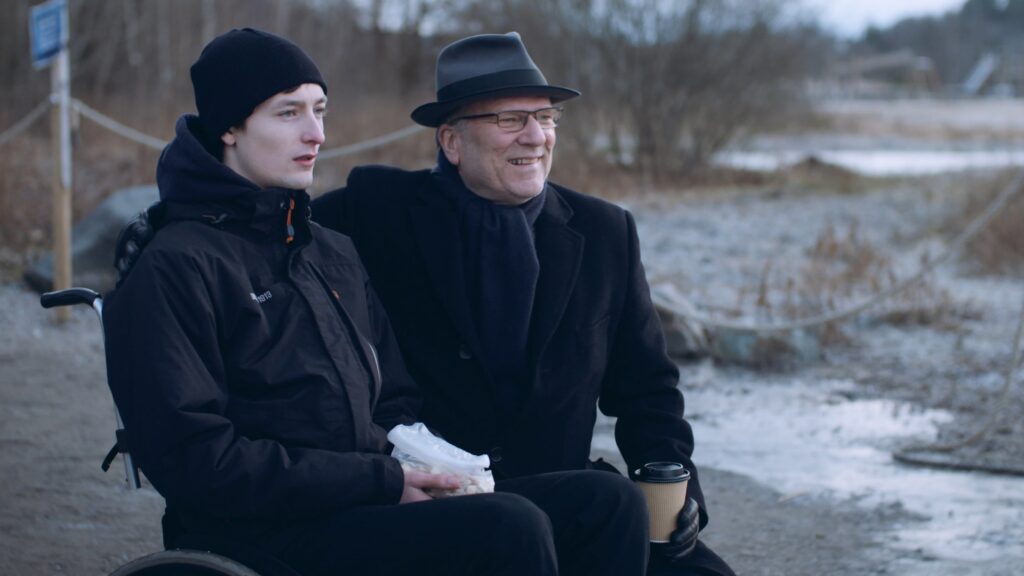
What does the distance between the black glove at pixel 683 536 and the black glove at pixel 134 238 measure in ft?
4.24

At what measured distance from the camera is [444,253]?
10.7ft

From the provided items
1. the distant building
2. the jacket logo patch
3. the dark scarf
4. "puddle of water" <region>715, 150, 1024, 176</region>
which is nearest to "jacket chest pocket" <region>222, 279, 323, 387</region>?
the jacket logo patch

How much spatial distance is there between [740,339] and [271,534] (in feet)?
16.5

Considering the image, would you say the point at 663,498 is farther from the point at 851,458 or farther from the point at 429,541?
the point at 851,458

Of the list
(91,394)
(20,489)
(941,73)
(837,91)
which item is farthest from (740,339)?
(941,73)

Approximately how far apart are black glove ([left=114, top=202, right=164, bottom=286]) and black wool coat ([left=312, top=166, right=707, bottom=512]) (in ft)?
2.52

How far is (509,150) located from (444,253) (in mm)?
303

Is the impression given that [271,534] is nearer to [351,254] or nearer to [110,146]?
[351,254]

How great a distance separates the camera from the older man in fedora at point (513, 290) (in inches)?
124

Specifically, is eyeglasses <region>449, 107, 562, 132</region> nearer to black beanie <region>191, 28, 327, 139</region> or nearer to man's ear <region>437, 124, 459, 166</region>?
man's ear <region>437, 124, 459, 166</region>

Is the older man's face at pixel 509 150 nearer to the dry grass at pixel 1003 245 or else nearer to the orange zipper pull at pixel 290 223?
the orange zipper pull at pixel 290 223

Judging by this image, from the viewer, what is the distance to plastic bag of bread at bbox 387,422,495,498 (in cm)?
272

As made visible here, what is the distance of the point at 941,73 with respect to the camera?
103 metres

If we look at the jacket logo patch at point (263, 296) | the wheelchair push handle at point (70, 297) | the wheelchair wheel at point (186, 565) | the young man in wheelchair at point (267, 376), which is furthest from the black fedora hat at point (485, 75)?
the wheelchair wheel at point (186, 565)
